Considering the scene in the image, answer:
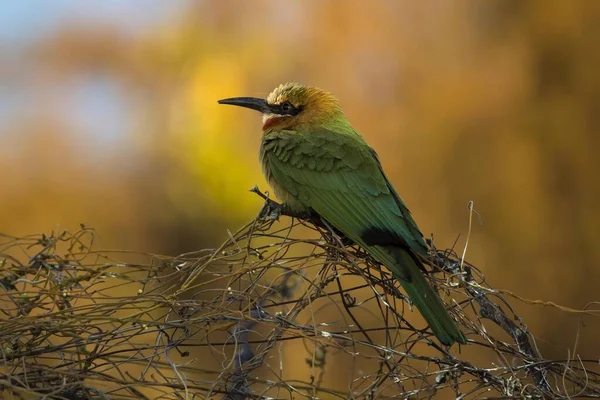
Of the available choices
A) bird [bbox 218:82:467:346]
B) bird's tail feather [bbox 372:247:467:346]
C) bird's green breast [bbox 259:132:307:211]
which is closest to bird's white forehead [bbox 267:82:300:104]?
bird [bbox 218:82:467:346]

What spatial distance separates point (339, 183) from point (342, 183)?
0.01 m

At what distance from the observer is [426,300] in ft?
6.96

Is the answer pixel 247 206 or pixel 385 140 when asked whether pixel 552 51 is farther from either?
pixel 247 206

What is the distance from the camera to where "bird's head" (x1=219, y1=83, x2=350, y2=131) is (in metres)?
3.19

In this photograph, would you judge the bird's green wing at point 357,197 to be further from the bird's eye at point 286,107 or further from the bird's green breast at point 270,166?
the bird's eye at point 286,107

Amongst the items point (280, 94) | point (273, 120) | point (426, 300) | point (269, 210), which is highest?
point (280, 94)

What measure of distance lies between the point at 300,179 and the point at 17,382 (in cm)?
151

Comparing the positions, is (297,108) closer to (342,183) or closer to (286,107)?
(286,107)

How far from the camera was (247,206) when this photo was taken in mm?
5727

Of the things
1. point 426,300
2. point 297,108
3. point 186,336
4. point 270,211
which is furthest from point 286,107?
point 186,336

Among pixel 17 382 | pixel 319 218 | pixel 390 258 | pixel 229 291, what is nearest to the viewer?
pixel 17 382

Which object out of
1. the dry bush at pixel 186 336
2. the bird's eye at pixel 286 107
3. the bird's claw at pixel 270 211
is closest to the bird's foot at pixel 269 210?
the bird's claw at pixel 270 211

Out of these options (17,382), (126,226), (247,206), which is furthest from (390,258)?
(126,226)

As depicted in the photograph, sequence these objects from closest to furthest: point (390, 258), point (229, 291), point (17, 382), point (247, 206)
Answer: point (17, 382), point (229, 291), point (390, 258), point (247, 206)
